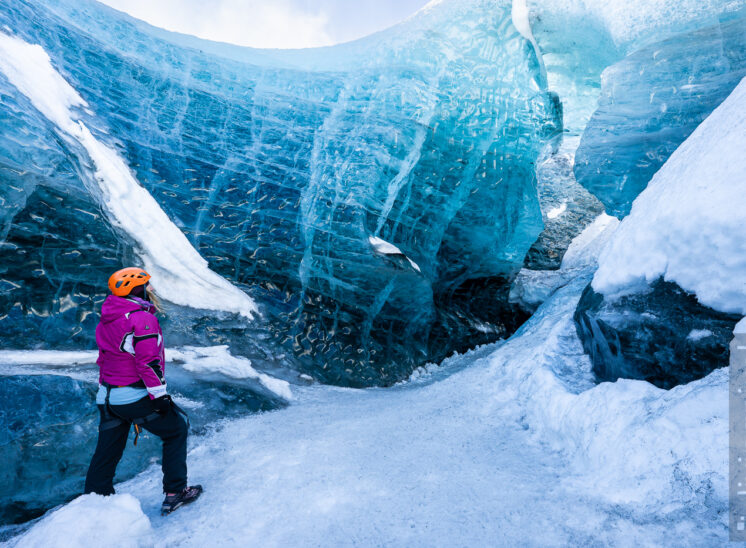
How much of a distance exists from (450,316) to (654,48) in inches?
175

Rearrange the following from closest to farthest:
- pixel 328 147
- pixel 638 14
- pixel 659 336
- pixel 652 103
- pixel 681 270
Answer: pixel 681 270 < pixel 659 336 < pixel 652 103 < pixel 638 14 < pixel 328 147

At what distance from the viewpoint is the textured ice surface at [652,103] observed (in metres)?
4.58

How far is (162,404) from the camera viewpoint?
2.35 meters

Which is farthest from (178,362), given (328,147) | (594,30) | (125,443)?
(594,30)

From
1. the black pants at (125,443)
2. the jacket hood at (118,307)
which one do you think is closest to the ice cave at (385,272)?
the black pants at (125,443)

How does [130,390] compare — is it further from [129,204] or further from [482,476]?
[129,204]

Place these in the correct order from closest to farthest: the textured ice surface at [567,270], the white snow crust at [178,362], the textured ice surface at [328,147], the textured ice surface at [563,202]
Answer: the white snow crust at [178,362] → the textured ice surface at [328,147] → the textured ice surface at [567,270] → the textured ice surface at [563,202]

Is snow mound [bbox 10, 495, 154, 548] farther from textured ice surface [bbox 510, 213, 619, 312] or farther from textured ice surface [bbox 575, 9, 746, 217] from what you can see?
textured ice surface [bbox 510, 213, 619, 312]

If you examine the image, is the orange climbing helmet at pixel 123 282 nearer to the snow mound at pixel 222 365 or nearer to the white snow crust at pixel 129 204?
the snow mound at pixel 222 365

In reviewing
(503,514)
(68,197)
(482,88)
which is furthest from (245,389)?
(482,88)

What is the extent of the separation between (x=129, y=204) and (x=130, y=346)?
3.29 metres

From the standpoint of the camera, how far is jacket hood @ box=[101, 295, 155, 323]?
2.30 meters

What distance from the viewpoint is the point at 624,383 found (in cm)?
258

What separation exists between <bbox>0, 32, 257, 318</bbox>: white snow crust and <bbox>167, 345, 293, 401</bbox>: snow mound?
65cm
